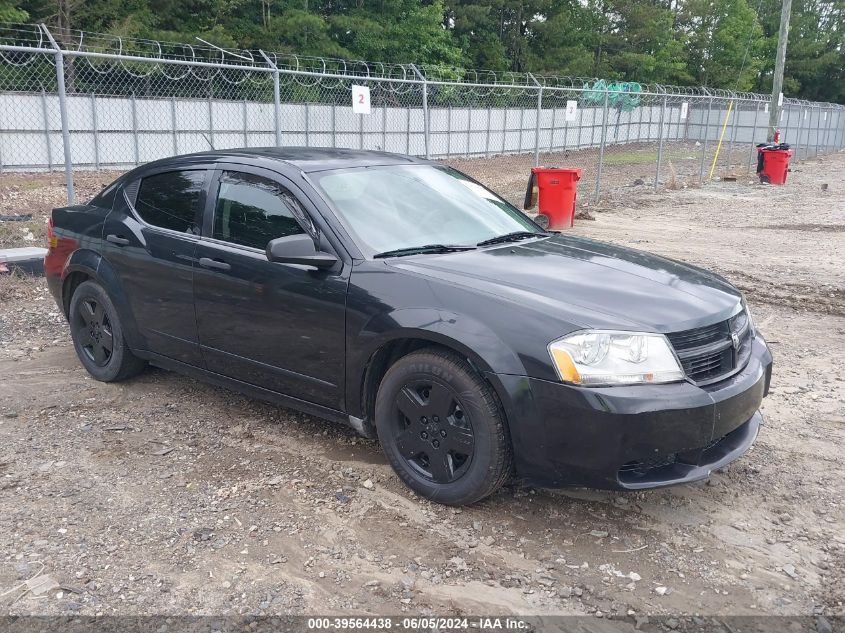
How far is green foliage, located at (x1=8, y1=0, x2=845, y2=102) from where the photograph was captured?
29219mm

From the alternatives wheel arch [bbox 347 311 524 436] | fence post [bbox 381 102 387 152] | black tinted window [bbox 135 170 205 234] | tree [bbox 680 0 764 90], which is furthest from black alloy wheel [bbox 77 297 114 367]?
tree [bbox 680 0 764 90]

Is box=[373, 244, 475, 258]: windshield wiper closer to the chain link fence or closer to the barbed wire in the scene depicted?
the chain link fence

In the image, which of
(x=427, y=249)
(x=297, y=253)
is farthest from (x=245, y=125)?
(x=297, y=253)

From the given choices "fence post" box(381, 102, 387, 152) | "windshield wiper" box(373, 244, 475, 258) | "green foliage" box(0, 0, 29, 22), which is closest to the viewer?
"windshield wiper" box(373, 244, 475, 258)

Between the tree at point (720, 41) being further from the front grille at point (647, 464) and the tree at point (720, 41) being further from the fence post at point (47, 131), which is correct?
the front grille at point (647, 464)

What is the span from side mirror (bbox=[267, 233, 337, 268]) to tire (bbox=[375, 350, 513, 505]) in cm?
65

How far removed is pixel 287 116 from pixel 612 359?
73.4ft

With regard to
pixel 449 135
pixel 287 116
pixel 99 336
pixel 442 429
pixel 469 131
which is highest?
pixel 287 116

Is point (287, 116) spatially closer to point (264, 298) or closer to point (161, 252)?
point (161, 252)

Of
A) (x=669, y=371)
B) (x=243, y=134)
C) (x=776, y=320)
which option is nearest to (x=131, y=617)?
(x=669, y=371)

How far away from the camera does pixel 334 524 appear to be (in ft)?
11.9

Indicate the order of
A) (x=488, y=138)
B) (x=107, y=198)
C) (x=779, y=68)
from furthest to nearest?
(x=488, y=138) < (x=779, y=68) < (x=107, y=198)

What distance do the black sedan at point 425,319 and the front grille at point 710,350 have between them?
1 centimetres

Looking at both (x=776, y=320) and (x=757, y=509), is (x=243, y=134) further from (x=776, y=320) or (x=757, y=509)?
(x=757, y=509)
